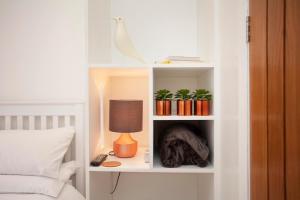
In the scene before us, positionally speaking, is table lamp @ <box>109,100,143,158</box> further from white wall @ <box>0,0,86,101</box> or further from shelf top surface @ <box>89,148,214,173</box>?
white wall @ <box>0,0,86,101</box>

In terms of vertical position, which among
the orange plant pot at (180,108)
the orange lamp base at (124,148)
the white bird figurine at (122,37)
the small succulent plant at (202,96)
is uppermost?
the white bird figurine at (122,37)

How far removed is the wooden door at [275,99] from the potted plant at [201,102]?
0.28 metres

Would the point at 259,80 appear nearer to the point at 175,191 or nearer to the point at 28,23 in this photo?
the point at 175,191

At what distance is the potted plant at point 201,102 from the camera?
1127 millimetres

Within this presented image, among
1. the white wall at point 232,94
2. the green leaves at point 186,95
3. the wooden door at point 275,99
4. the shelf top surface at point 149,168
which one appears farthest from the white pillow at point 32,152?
the wooden door at point 275,99

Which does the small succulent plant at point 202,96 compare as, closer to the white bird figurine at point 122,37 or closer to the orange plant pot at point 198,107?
the orange plant pot at point 198,107

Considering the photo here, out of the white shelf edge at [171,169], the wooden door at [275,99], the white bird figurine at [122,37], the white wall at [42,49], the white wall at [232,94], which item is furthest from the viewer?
the white wall at [42,49]

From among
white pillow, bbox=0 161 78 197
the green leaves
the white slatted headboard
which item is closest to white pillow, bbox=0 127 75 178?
white pillow, bbox=0 161 78 197

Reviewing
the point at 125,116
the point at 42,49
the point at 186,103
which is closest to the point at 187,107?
the point at 186,103

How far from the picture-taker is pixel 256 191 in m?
0.85

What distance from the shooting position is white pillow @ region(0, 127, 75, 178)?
1189 millimetres

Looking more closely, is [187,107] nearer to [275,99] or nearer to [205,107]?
[205,107]

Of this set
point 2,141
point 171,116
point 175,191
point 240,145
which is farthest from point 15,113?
point 240,145

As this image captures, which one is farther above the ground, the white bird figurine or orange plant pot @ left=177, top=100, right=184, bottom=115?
the white bird figurine
